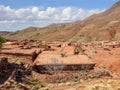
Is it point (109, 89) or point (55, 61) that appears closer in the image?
point (109, 89)

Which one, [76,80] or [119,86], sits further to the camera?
[76,80]

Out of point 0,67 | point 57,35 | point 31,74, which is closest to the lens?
point 0,67

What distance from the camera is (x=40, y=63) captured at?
24.8 m

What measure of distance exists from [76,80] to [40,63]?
3.36m

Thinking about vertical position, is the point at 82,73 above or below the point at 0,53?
below

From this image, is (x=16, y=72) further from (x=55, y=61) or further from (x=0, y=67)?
(x=55, y=61)

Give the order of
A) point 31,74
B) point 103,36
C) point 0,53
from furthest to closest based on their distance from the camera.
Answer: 1. point 103,36
2. point 0,53
3. point 31,74

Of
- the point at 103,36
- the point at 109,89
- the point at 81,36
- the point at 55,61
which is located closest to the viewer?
the point at 109,89

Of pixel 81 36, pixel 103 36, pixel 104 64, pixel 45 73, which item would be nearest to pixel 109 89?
pixel 45 73

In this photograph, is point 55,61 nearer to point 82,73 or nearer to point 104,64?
point 82,73

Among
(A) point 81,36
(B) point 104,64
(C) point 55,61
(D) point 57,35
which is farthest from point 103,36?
(C) point 55,61

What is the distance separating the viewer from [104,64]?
3147 centimetres

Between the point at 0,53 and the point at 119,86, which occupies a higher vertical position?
the point at 0,53

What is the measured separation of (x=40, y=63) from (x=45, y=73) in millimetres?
1078
